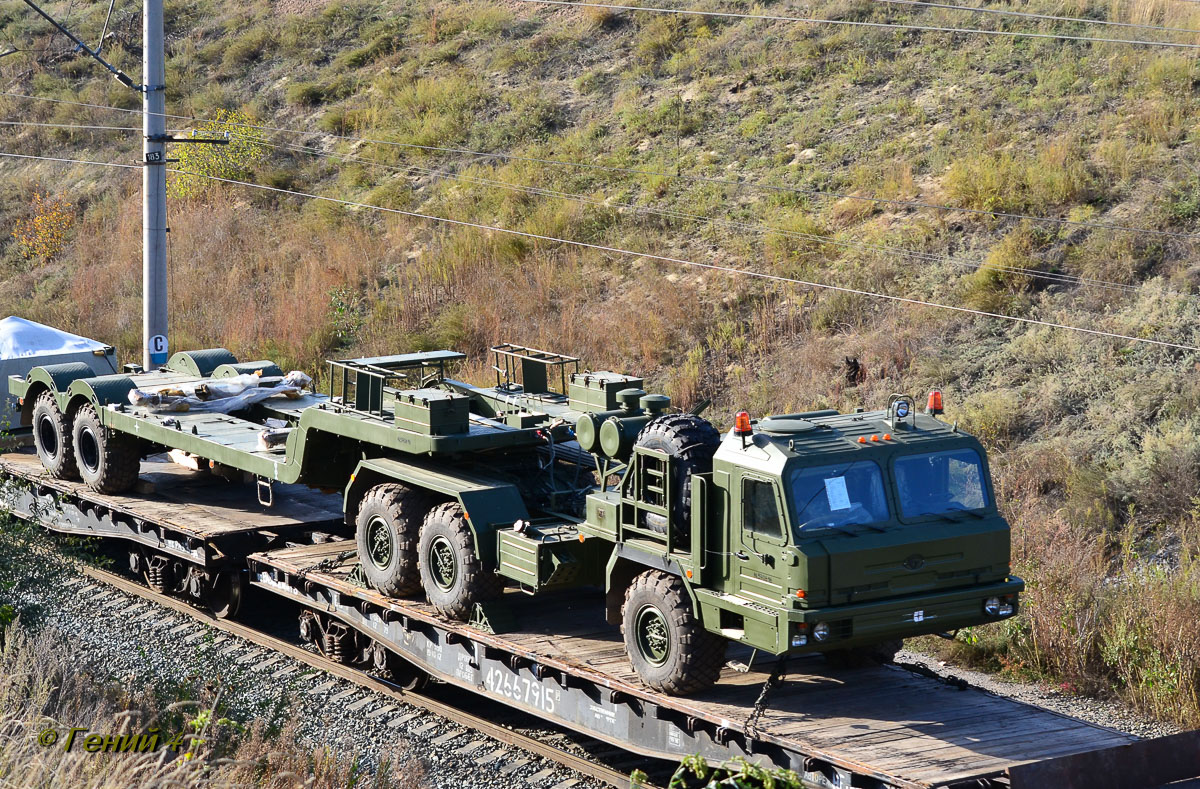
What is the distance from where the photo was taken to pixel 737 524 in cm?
841

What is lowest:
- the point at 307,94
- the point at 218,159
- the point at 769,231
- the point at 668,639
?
the point at 668,639

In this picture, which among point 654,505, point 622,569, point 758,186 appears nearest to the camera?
point 654,505

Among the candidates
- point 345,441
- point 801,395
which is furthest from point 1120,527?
point 345,441

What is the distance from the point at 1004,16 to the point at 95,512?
2017 cm

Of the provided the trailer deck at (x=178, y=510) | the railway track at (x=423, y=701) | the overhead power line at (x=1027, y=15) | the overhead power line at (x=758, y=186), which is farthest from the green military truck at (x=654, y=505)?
the overhead power line at (x=1027, y=15)

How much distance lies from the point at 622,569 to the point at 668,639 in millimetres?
→ 885

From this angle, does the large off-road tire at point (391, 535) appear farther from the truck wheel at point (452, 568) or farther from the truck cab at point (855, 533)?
the truck cab at point (855, 533)

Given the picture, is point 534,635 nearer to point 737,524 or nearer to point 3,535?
point 737,524

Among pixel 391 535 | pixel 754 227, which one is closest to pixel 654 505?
pixel 391 535

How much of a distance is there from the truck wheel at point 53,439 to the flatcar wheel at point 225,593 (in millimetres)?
2874

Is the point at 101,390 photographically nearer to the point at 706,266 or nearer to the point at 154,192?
the point at 154,192

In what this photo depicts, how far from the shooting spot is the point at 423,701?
1094 centimetres

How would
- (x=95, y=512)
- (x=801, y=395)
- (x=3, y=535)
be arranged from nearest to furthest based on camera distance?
(x=3, y=535), (x=95, y=512), (x=801, y=395)

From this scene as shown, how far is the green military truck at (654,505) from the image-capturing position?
819 cm
